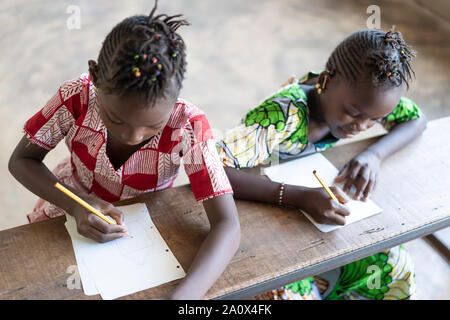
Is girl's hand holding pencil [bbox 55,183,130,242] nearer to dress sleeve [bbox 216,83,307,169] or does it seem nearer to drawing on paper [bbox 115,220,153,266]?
drawing on paper [bbox 115,220,153,266]

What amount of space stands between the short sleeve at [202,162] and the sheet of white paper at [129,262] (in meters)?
0.18

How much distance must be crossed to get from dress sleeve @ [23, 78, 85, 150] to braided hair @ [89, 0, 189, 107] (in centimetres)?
25

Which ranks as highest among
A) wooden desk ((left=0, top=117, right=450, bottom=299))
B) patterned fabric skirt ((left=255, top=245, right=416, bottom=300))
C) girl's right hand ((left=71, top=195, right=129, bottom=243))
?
girl's right hand ((left=71, top=195, right=129, bottom=243))

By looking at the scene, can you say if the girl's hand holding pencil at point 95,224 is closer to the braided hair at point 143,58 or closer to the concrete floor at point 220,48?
the braided hair at point 143,58

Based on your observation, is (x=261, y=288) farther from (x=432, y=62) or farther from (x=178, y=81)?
(x=432, y=62)

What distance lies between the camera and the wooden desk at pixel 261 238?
1.24 meters

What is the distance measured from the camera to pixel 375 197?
1594 mm

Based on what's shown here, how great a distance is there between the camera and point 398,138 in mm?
1797

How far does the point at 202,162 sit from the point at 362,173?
570 millimetres

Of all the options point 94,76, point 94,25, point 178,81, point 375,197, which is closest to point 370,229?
point 375,197

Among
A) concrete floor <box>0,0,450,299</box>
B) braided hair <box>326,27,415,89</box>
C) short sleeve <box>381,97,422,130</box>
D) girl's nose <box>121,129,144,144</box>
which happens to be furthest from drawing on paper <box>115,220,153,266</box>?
concrete floor <box>0,0,450,299</box>

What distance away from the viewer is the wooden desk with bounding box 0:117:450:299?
4.05 ft

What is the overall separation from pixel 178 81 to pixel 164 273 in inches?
18.9

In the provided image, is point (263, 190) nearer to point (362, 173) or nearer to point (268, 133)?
point (268, 133)
